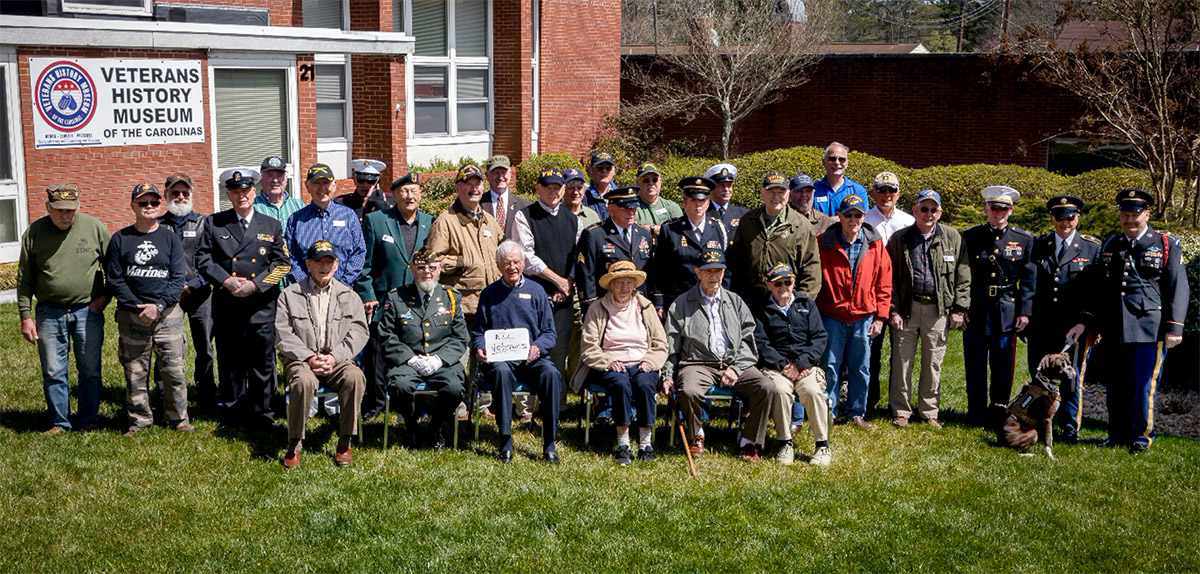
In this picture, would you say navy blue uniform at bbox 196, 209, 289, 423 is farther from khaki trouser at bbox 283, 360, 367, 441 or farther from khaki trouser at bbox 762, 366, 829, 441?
khaki trouser at bbox 762, 366, 829, 441

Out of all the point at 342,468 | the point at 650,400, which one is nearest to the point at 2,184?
the point at 342,468

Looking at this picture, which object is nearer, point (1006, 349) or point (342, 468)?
point (342, 468)

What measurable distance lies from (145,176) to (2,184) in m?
1.63

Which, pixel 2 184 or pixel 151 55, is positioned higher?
pixel 151 55

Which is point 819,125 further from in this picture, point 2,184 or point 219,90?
point 2,184

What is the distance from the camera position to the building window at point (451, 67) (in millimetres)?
19172

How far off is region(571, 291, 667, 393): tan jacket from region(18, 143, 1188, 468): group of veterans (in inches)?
0.7

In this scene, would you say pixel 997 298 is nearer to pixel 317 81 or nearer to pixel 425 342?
pixel 425 342

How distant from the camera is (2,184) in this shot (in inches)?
492

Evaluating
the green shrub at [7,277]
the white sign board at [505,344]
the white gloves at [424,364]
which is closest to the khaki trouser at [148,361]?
the white gloves at [424,364]

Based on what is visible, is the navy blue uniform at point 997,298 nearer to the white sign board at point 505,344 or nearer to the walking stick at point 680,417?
the walking stick at point 680,417

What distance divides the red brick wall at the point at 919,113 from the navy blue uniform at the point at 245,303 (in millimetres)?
17177

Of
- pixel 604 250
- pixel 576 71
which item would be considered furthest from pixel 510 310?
pixel 576 71

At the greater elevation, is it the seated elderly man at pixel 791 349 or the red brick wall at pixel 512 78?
the red brick wall at pixel 512 78
